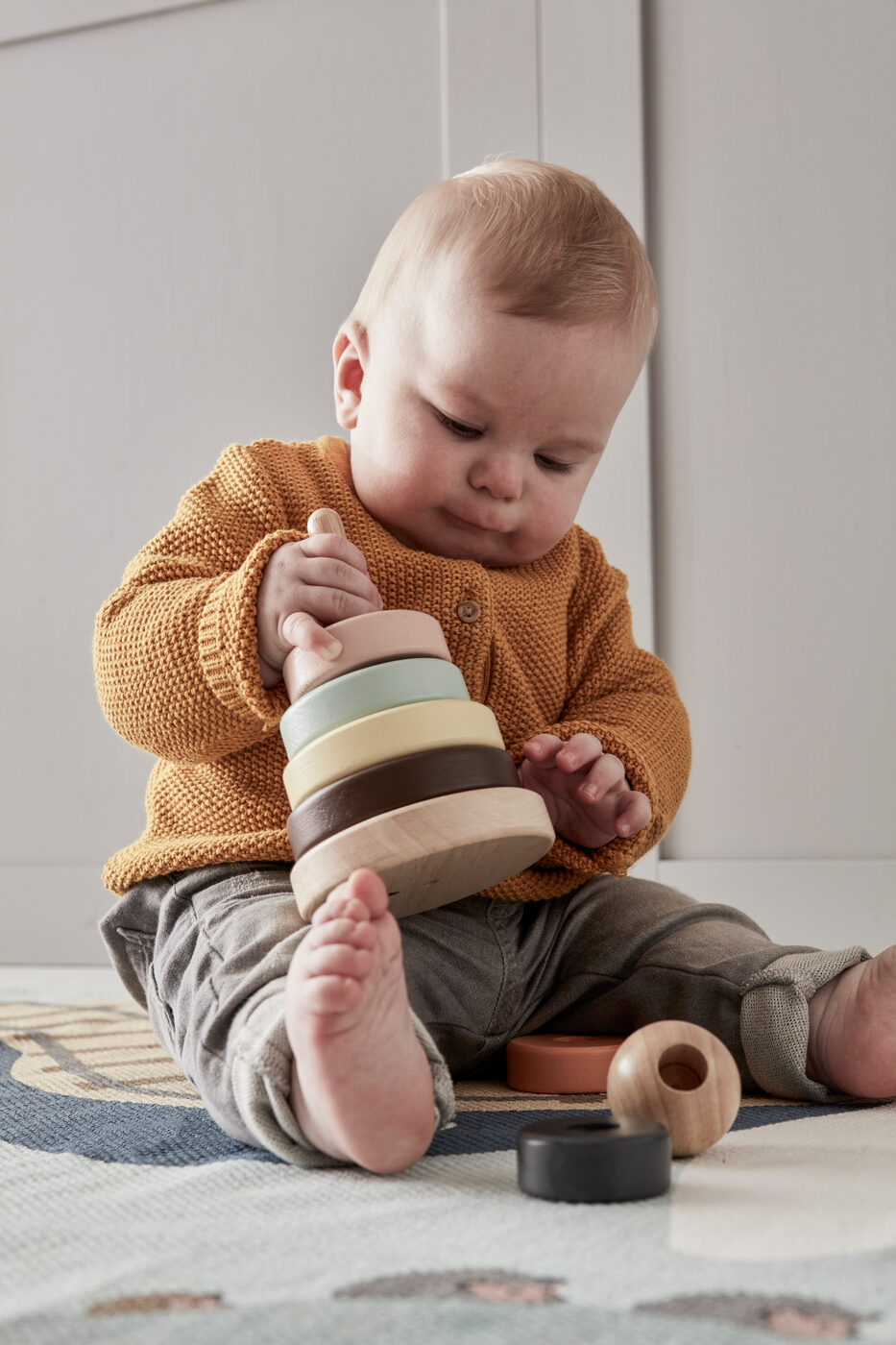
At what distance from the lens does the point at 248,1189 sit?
1.70ft

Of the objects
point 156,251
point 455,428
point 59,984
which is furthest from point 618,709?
point 156,251

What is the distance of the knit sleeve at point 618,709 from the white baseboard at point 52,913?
0.77 meters

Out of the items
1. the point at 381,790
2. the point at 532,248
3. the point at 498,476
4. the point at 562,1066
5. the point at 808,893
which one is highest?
the point at 532,248

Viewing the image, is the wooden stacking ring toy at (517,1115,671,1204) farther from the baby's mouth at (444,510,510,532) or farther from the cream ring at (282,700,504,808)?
the baby's mouth at (444,510,510,532)

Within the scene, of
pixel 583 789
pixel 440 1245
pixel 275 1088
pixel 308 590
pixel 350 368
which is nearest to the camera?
pixel 440 1245

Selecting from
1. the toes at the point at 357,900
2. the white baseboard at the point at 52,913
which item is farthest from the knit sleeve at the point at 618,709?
the white baseboard at the point at 52,913

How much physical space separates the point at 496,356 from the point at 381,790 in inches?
12.4

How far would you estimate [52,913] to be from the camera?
1.50m

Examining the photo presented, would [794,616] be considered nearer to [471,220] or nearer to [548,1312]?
[471,220]

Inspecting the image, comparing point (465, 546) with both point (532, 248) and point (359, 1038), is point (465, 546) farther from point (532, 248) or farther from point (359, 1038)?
point (359, 1038)

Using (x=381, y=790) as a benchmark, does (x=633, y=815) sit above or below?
below

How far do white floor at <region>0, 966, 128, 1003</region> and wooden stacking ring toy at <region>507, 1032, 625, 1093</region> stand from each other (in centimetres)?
66

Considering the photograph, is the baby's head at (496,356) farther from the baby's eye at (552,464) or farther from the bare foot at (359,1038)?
the bare foot at (359,1038)

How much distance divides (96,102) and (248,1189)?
143 cm
